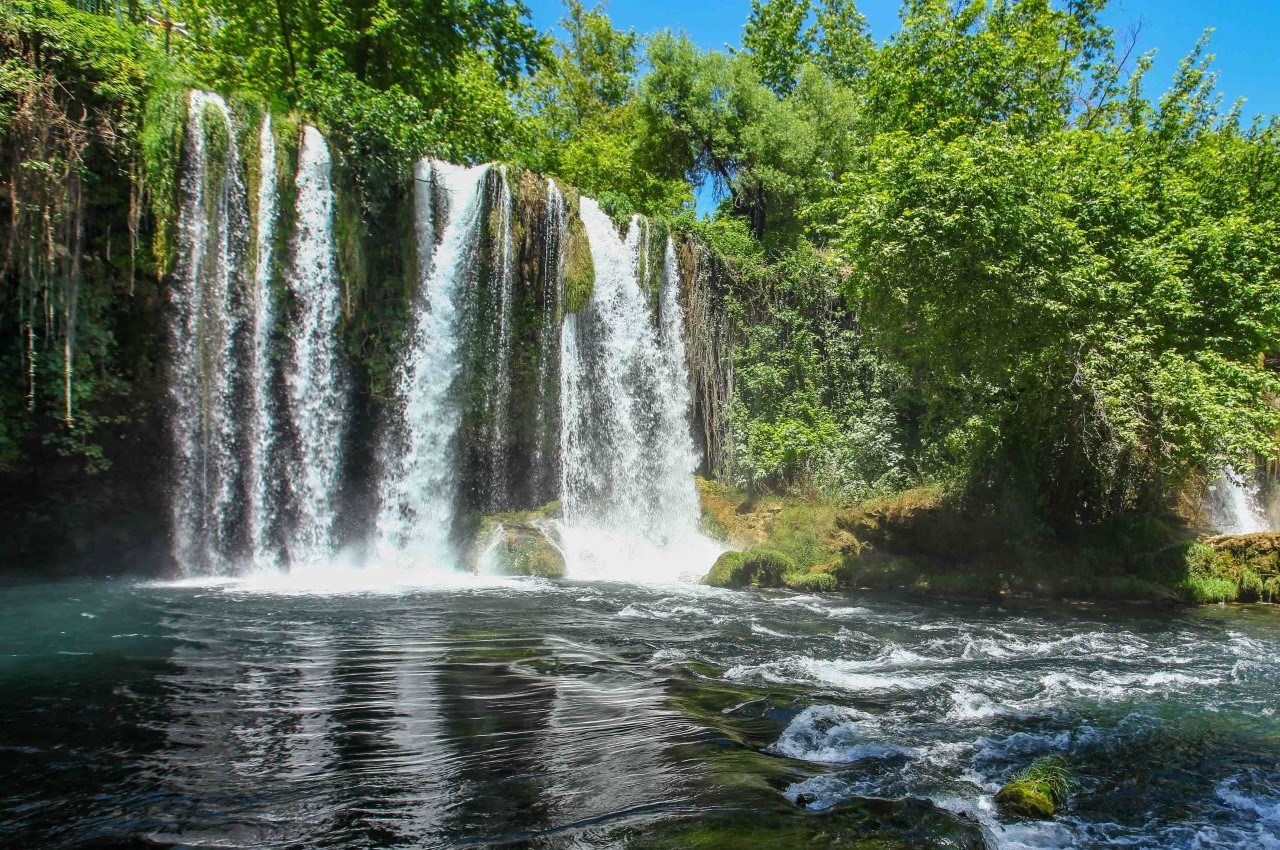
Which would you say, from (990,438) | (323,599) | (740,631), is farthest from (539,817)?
(990,438)

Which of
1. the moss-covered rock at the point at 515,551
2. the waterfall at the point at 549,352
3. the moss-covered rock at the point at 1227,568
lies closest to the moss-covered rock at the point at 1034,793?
the moss-covered rock at the point at 515,551

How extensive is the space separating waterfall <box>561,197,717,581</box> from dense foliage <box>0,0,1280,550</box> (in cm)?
152

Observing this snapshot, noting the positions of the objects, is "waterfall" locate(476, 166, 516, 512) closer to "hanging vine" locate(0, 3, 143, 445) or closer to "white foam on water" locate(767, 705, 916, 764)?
"hanging vine" locate(0, 3, 143, 445)

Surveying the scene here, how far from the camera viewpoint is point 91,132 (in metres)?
12.8

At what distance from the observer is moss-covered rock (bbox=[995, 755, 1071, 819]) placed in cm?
447

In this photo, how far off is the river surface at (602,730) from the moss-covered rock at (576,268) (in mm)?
9328

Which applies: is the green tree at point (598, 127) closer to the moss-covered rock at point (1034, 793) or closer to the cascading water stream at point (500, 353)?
the cascading water stream at point (500, 353)

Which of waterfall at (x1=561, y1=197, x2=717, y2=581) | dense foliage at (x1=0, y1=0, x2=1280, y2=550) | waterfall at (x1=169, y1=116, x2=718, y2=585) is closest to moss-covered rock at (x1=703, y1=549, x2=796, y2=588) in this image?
waterfall at (x1=169, y1=116, x2=718, y2=585)

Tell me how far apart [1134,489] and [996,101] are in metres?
8.84

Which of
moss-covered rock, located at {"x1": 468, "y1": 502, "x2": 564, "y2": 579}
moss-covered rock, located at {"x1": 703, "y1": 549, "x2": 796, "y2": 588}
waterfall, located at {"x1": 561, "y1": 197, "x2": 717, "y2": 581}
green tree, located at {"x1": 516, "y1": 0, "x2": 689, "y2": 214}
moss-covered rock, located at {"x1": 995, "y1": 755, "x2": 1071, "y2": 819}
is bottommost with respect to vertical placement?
moss-covered rock, located at {"x1": 995, "y1": 755, "x2": 1071, "y2": 819}

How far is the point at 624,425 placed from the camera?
18625 millimetres

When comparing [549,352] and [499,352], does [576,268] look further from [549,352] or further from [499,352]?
[499,352]

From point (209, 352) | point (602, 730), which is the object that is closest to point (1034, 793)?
point (602, 730)

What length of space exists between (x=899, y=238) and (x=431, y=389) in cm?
908
